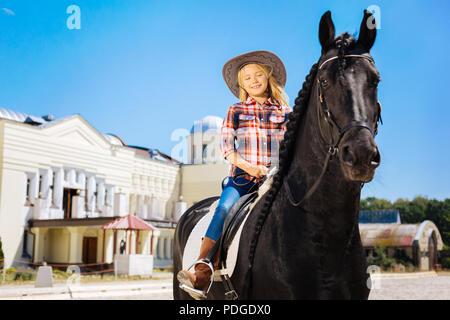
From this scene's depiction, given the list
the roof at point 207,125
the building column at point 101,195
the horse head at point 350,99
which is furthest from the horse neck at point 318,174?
the roof at point 207,125

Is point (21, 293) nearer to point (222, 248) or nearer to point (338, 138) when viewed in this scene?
point (222, 248)

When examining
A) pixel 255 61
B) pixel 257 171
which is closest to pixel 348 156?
pixel 257 171

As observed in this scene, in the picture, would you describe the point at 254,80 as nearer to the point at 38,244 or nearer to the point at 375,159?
the point at 375,159

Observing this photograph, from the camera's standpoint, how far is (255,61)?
4223mm

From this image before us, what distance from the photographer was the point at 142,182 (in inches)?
1879

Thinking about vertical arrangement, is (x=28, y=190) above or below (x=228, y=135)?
→ above

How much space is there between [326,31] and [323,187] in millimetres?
991

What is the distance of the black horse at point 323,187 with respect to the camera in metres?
2.65

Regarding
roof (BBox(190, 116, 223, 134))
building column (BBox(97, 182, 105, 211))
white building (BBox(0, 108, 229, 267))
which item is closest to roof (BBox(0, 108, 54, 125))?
white building (BBox(0, 108, 229, 267))

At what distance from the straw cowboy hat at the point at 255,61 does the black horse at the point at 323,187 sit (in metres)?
1.01

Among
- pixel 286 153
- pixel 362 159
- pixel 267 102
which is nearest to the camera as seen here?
pixel 362 159

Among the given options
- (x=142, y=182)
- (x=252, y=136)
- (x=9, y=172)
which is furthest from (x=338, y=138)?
(x=142, y=182)

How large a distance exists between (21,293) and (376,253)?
30.8 m

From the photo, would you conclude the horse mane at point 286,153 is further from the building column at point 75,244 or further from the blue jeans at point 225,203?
the building column at point 75,244
